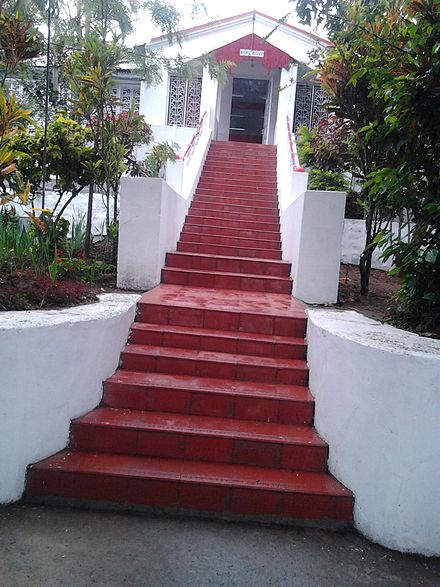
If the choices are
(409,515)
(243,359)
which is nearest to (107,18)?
(243,359)

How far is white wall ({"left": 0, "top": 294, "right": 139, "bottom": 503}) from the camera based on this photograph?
2.80 metres

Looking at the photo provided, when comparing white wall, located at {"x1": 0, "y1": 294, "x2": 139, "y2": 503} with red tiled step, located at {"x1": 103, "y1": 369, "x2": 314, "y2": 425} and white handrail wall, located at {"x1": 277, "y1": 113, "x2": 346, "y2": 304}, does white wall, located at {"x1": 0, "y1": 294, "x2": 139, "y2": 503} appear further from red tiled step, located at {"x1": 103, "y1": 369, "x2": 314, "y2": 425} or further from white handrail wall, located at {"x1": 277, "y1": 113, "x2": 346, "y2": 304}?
white handrail wall, located at {"x1": 277, "y1": 113, "x2": 346, "y2": 304}

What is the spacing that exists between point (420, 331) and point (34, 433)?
109 inches

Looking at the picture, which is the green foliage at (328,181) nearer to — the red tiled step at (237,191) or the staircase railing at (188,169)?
the red tiled step at (237,191)

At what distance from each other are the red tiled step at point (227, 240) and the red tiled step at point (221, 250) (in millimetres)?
221

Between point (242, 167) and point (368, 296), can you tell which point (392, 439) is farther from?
point (242, 167)

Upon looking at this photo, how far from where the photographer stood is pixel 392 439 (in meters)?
2.69

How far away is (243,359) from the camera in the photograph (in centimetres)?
383

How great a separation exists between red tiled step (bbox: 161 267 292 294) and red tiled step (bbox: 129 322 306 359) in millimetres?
1503

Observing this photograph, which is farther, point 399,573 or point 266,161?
point 266,161

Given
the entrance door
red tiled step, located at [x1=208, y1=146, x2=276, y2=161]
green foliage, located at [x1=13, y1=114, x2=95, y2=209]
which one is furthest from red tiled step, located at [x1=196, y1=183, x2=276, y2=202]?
the entrance door

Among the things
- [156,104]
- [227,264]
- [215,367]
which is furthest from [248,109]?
[215,367]

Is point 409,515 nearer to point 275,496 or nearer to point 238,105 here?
point 275,496

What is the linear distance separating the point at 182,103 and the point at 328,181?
604 centimetres
